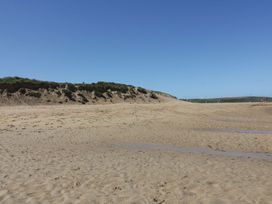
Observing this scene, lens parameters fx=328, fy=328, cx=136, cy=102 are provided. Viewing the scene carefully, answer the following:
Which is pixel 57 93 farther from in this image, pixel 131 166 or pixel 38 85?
pixel 131 166

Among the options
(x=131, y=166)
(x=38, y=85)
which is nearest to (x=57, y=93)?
(x=38, y=85)

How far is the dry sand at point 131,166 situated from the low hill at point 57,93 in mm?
18560

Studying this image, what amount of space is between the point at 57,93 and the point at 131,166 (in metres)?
31.0

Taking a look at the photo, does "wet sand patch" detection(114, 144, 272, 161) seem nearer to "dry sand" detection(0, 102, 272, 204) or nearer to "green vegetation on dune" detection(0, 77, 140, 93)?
"dry sand" detection(0, 102, 272, 204)

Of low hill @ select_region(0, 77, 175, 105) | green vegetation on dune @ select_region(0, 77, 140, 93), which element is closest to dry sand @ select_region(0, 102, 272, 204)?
low hill @ select_region(0, 77, 175, 105)

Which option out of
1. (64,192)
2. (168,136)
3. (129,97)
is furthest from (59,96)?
(64,192)

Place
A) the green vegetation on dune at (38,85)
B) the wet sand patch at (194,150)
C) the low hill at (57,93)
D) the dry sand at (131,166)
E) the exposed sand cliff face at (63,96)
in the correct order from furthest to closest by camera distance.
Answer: the green vegetation on dune at (38,85) < the low hill at (57,93) < the exposed sand cliff face at (63,96) < the wet sand patch at (194,150) < the dry sand at (131,166)

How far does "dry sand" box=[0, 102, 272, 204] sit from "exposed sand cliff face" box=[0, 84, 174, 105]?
18248 millimetres

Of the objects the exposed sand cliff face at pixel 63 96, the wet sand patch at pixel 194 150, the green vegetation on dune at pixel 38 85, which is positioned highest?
the green vegetation on dune at pixel 38 85

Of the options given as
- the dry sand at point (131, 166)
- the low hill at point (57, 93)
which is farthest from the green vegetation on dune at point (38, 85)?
the dry sand at point (131, 166)

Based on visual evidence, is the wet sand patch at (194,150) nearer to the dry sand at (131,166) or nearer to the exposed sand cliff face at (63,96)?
the dry sand at (131,166)

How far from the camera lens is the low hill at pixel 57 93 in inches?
1415

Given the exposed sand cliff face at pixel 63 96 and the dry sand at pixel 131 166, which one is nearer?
the dry sand at pixel 131 166

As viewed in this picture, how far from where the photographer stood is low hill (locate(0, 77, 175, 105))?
1415 inches
